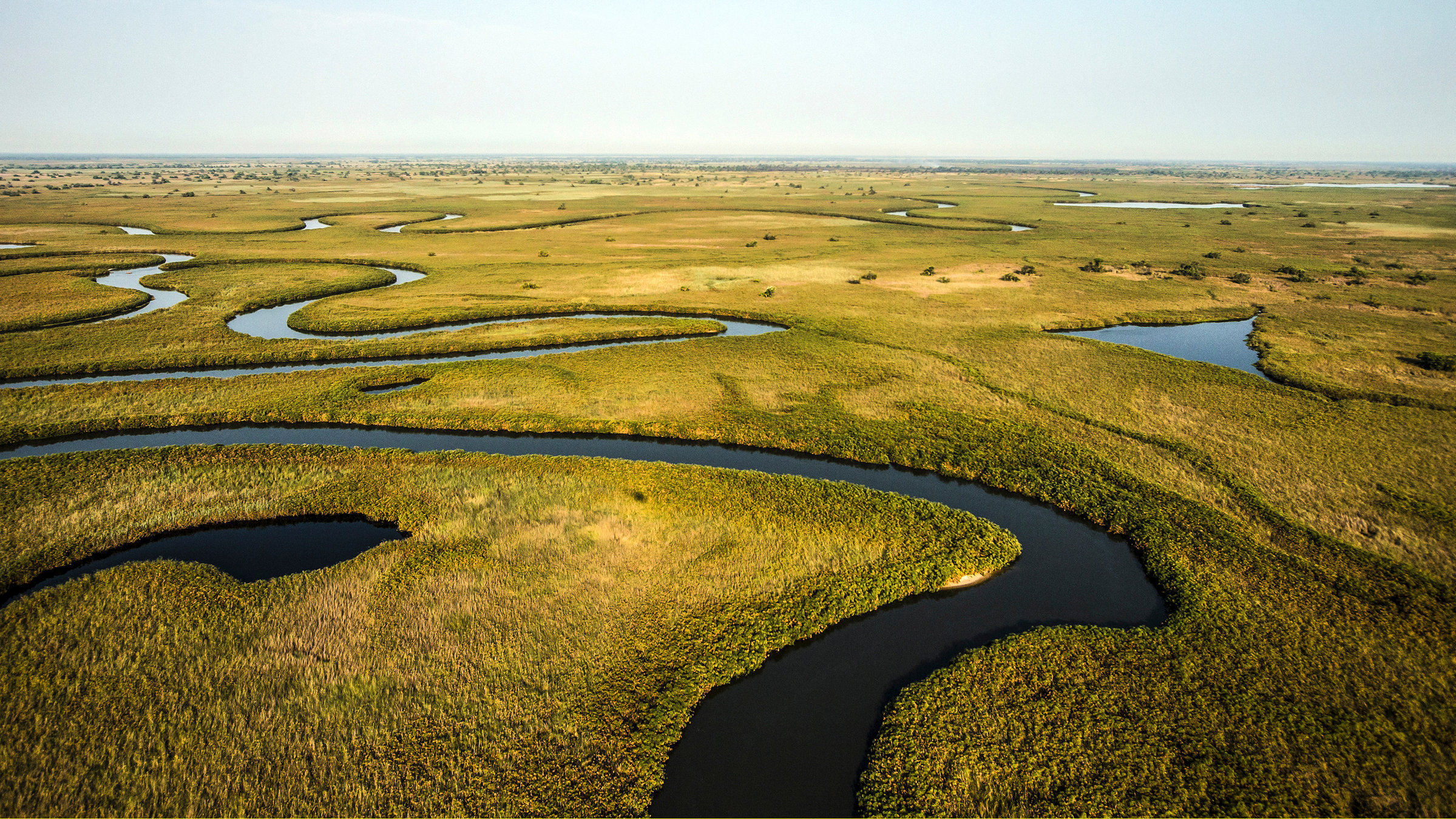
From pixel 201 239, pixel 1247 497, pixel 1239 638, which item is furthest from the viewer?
pixel 201 239

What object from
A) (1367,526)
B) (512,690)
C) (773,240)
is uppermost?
(773,240)

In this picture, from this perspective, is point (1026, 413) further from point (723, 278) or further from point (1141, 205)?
point (1141, 205)

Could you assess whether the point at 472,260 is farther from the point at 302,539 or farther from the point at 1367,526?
the point at 1367,526

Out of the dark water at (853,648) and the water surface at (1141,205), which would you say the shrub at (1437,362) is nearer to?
the dark water at (853,648)

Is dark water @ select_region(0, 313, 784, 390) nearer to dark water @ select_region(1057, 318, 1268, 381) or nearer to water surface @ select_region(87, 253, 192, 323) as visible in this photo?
water surface @ select_region(87, 253, 192, 323)

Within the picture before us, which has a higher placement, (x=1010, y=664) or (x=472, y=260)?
(x=472, y=260)

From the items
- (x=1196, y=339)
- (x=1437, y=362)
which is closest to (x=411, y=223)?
(x=1196, y=339)

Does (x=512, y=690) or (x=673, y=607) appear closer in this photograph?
(x=512, y=690)

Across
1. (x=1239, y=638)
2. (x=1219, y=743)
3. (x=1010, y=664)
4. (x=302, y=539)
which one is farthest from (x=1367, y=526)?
(x=302, y=539)
